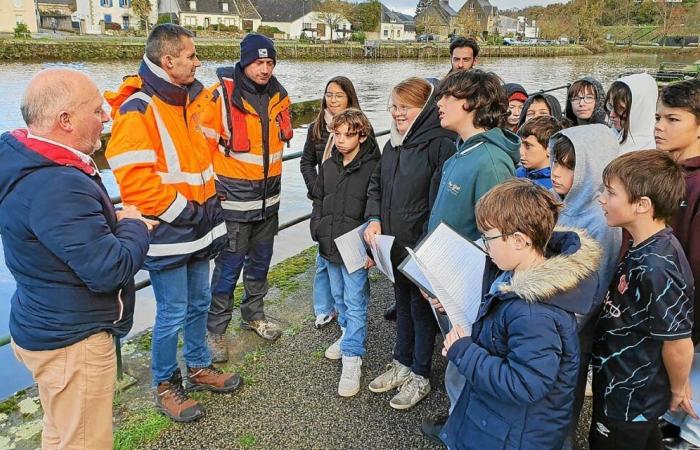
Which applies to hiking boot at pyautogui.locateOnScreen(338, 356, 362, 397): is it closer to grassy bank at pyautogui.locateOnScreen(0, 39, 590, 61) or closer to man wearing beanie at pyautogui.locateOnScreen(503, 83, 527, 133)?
man wearing beanie at pyautogui.locateOnScreen(503, 83, 527, 133)

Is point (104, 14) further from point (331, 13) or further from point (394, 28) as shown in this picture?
point (394, 28)

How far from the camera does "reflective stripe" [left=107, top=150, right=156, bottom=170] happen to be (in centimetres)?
249

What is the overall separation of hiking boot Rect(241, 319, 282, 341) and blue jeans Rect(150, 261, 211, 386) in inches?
26.1

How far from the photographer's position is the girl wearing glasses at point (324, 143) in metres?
3.76

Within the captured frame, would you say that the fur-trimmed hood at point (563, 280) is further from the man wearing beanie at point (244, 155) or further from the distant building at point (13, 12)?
the distant building at point (13, 12)

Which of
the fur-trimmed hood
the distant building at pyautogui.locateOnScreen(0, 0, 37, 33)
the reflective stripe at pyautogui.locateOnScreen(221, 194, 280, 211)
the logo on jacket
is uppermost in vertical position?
the distant building at pyautogui.locateOnScreen(0, 0, 37, 33)

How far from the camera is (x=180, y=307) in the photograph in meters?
2.82

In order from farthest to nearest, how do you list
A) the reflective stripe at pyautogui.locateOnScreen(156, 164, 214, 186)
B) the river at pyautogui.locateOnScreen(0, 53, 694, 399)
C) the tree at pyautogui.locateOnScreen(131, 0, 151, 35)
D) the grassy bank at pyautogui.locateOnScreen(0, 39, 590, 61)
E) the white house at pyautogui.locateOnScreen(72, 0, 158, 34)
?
the white house at pyautogui.locateOnScreen(72, 0, 158, 34) → the tree at pyautogui.locateOnScreen(131, 0, 151, 35) → the grassy bank at pyautogui.locateOnScreen(0, 39, 590, 61) → the river at pyautogui.locateOnScreen(0, 53, 694, 399) → the reflective stripe at pyautogui.locateOnScreen(156, 164, 214, 186)

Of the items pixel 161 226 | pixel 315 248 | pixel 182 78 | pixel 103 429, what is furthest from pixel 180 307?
pixel 315 248

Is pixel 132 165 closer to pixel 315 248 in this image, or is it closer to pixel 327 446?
pixel 327 446

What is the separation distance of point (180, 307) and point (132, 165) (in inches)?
32.6

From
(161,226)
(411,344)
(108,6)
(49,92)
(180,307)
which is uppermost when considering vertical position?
(108,6)

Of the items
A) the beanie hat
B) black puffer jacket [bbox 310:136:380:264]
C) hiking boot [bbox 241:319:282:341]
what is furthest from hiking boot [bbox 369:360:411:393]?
the beanie hat

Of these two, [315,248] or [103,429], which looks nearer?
[103,429]
